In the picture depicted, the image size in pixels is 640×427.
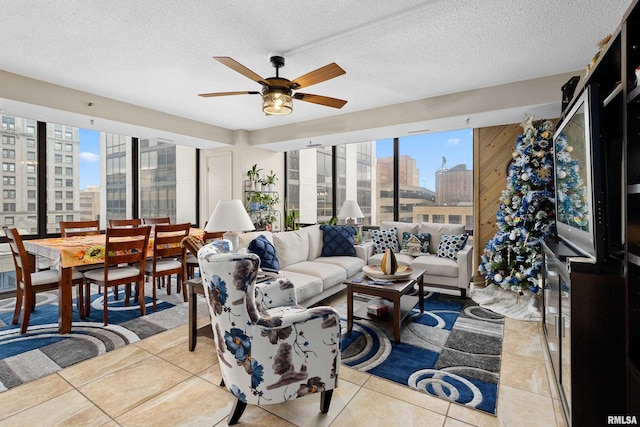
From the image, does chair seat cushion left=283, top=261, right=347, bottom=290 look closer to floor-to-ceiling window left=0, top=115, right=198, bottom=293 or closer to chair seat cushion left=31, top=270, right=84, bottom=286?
chair seat cushion left=31, top=270, right=84, bottom=286

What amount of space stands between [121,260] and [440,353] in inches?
127

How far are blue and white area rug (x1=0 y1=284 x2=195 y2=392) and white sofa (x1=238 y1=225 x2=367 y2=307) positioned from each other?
3.67 feet

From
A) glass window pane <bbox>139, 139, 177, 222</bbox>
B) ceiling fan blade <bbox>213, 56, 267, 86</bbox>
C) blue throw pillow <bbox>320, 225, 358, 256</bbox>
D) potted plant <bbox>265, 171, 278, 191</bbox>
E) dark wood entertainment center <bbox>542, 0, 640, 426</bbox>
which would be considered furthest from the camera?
potted plant <bbox>265, 171, 278, 191</bbox>

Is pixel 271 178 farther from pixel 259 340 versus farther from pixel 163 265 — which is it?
pixel 259 340

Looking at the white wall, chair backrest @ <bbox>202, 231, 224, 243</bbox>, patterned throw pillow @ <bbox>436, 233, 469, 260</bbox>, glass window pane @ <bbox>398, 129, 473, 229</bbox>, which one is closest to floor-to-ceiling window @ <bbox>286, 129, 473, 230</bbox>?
glass window pane @ <bbox>398, 129, 473, 229</bbox>

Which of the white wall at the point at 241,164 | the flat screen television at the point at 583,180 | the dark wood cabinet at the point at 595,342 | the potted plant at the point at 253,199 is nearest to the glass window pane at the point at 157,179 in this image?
the white wall at the point at 241,164

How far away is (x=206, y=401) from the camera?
2037mm

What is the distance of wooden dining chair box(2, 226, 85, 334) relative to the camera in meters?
2.98

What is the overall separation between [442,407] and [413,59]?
2995mm

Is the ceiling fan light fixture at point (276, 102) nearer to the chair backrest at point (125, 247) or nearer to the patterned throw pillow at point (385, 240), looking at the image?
the chair backrest at point (125, 247)

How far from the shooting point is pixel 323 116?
527cm

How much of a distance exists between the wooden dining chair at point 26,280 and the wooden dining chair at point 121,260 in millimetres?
209

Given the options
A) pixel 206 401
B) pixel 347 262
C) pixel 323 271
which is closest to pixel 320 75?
pixel 323 271

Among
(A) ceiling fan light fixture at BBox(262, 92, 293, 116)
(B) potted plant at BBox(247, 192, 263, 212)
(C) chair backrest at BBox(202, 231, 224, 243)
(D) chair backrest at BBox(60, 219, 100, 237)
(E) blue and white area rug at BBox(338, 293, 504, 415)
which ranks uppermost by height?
(A) ceiling fan light fixture at BBox(262, 92, 293, 116)
